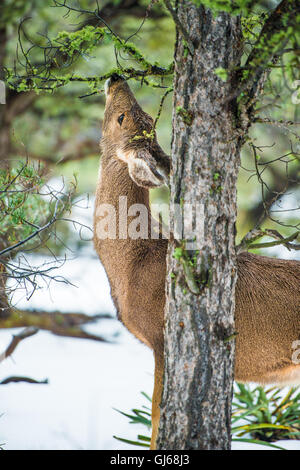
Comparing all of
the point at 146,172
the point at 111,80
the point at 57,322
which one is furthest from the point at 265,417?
the point at 57,322

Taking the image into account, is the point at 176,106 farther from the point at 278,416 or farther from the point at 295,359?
the point at 278,416

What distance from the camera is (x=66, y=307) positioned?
8367mm

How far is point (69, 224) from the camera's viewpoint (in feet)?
32.3

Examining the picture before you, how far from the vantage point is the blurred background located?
343cm

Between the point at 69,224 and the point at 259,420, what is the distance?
5930mm

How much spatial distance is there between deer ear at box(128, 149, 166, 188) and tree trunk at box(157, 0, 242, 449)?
0.55 m

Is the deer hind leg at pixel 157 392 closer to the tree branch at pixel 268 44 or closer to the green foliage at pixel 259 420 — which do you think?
the green foliage at pixel 259 420

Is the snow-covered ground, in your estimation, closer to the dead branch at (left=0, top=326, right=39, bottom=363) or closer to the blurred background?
the blurred background

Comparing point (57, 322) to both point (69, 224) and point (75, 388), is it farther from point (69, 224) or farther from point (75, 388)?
point (75, 388)

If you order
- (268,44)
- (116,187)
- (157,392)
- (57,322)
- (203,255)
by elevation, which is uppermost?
(57,322)

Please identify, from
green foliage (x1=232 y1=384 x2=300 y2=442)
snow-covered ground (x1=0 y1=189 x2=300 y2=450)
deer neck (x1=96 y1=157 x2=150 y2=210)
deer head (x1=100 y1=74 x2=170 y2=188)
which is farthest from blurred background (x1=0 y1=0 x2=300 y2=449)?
green foliage (x1=232 y1=384 x2=300 y2=442)
